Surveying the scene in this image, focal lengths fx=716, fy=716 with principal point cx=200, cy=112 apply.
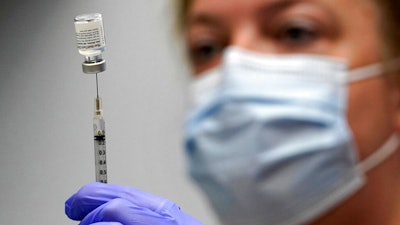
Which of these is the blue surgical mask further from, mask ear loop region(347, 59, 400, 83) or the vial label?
the vial label

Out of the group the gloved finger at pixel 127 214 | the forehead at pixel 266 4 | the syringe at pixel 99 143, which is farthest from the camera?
the syringe at pixel 99 143

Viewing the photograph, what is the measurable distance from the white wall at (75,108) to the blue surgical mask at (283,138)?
1.10 meters

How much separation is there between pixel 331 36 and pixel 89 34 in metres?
0.61

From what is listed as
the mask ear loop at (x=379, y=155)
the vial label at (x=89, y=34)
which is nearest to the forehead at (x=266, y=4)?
the mask ear loop at (x=379, y=155)

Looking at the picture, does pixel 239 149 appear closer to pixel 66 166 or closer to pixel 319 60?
pixel 319 60

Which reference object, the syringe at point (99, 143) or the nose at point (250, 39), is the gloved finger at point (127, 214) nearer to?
the syringe at point (99, 143)

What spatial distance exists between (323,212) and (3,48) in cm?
161

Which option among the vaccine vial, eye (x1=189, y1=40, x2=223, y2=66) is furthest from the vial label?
eye (x1=189, y1=40, x2=223, y2=66)

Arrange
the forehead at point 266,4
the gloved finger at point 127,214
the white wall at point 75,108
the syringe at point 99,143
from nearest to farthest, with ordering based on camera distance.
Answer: the forehead at point 266,4 → the gloved finger at point 127,214 → the syringe at point 99,143 → the white wall at point 75,108

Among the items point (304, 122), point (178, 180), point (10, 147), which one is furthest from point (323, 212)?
point (10, 147)

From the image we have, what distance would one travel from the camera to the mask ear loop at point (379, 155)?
91 centimetres

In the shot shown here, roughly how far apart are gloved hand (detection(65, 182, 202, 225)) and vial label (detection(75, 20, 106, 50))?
0.28m

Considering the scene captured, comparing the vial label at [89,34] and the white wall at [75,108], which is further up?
the vial label at [89,34]

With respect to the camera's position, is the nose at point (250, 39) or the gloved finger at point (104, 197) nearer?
the nose at point (250, 39)
